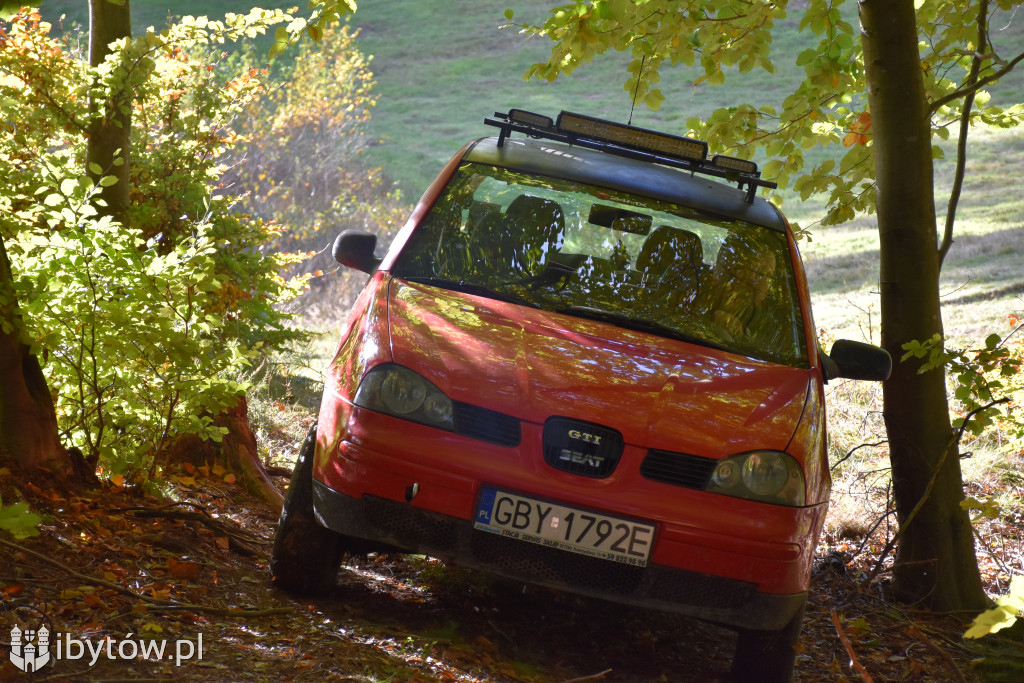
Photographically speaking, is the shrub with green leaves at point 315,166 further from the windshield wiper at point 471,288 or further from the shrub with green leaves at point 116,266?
the windshield wiper at point 471,288

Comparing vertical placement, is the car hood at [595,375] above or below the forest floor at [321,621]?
above

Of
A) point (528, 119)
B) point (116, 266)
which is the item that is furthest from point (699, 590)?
point (116, 266)

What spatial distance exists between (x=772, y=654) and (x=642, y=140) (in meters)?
2.54

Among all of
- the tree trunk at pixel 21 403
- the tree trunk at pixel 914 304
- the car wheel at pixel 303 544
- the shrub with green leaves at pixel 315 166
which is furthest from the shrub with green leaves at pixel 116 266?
the shrub with green leaves at pixel 315 166

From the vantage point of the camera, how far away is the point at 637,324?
12.1ft

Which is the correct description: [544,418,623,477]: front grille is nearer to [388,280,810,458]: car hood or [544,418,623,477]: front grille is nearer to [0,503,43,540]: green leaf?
[388,280,810,458]: car hood

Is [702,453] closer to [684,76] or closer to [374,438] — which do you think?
[374,438]

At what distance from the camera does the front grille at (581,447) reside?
10.2ft

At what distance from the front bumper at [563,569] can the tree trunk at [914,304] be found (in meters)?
2.12

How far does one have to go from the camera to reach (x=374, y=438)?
3.13 metres

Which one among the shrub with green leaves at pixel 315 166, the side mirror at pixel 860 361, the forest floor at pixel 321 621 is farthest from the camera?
the shrub with green leaves at pixel 315 166

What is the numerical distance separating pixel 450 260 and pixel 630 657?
1.82 meters

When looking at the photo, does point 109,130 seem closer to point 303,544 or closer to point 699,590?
point 303,544

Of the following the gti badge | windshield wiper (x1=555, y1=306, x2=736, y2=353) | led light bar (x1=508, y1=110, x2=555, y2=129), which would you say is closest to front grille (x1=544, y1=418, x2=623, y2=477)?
the gti badge
